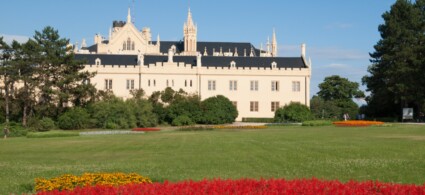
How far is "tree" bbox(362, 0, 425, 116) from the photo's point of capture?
193ft

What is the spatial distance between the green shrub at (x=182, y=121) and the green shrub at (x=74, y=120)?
422 inches

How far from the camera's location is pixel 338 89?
102812mm

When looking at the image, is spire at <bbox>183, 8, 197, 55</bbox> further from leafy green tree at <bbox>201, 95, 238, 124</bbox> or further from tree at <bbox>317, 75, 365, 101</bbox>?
leafy green tree at <bbox>201, 95, 238, 124</bbox>

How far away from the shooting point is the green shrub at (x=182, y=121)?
62.2 m

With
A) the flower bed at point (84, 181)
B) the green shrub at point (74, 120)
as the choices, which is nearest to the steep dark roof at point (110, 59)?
the green shrub at point (74, 120)

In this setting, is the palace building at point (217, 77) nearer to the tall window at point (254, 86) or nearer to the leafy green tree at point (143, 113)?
the tall window at point (254, 86)

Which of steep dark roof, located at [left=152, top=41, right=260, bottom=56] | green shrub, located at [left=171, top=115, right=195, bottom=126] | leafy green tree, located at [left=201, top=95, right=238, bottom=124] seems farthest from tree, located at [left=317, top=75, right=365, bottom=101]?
green shrub, located at [left=171, top=115, right=195, bottom=126]

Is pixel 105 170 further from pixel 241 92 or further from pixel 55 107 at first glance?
pixel 241 92

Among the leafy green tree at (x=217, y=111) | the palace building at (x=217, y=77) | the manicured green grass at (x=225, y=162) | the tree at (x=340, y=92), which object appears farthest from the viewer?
the tree at (x=340, y=92)

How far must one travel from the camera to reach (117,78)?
250 feet

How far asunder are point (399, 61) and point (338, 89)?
139ft

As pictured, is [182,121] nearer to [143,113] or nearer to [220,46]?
[143,113]

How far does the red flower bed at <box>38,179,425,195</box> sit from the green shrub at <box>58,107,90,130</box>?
45.2m

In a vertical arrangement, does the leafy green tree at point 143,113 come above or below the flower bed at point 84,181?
above
